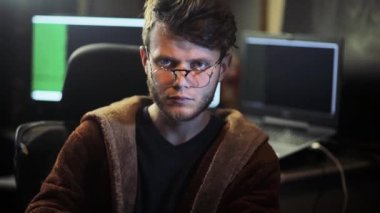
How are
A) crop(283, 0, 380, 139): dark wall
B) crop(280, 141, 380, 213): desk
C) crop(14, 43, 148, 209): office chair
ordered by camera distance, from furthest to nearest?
crop(283, 0, 380, 139): dark wall, crop(280, 141, 380, 213): desk, crop(14, 43, 148, 209): office chair

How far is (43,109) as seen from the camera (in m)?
1.80

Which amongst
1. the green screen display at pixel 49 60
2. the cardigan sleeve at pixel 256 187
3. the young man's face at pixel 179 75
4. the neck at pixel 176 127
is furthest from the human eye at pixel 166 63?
the green screen display at pixel 49 60

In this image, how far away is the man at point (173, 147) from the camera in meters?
1.21

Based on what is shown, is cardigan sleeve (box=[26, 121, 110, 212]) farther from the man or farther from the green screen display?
the green screen display

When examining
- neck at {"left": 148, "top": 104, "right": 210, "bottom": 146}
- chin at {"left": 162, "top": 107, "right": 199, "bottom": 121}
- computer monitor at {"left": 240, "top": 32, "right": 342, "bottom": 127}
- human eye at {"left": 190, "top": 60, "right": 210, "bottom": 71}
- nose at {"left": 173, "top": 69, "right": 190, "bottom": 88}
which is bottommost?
computer monitor at {"left": 240, "top": 32, "right": 342, "bottom": 127}

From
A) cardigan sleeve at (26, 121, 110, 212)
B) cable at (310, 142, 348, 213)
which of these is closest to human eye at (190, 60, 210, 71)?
cardigan sleeve at (26, 121, 110, 212)

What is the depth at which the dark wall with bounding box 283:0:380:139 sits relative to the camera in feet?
7.02

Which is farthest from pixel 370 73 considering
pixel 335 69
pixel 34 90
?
pixel 34 90

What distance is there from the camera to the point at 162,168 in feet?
4.19

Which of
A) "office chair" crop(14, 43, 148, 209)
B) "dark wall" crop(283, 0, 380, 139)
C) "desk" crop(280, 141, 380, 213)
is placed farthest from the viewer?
"dark wall" crop(283, 0, 380, 139)

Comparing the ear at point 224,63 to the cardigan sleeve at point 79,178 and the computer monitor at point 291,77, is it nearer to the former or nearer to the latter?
the cardigan sleeve at point 79,178

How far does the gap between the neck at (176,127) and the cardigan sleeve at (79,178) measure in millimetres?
123

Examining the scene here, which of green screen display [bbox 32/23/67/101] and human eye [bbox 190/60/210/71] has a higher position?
human eye [bbox 190/60/210/71]

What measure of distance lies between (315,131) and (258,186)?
1.02 metres
